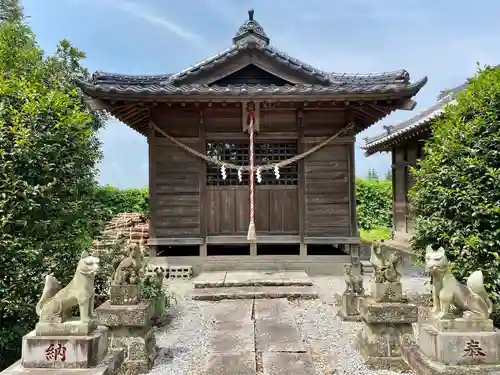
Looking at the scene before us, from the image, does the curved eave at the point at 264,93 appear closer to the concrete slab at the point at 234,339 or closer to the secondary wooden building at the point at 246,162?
the secondary wooden building at the point at 246,162

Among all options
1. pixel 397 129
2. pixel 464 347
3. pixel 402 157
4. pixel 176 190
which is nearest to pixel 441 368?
pixel 464 347

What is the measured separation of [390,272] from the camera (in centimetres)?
434

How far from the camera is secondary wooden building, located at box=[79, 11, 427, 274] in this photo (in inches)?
361

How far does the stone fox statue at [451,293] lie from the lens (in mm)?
3443

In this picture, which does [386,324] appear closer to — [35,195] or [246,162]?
[35,195]

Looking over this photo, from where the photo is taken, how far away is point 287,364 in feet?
14.2

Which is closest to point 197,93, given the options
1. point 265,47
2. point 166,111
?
point 166,111

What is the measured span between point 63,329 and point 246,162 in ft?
22.0

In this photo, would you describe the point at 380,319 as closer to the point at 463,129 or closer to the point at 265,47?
the point at 463,129

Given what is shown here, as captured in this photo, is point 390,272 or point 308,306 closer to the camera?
point 390,272

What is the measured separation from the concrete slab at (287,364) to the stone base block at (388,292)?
1.20m

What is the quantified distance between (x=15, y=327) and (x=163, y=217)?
4510 mm

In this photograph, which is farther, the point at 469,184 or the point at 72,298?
the point at 469,184

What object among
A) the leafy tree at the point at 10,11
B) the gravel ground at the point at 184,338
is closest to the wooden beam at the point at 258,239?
the gravel ground at the point at 184,338
